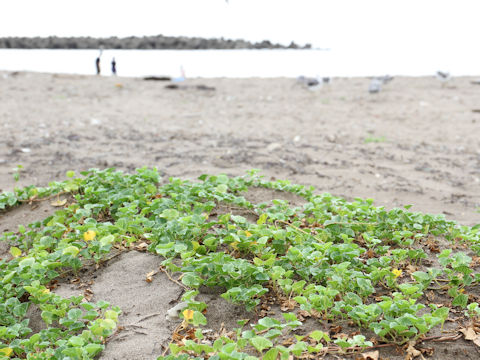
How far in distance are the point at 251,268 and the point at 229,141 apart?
4.57 meters

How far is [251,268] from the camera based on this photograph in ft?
6.74

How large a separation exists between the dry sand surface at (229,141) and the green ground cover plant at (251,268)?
0.12 m

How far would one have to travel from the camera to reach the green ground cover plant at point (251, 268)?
5.79ft

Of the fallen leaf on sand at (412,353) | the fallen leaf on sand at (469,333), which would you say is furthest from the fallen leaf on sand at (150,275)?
the fallen leaf on sand at (469,333)

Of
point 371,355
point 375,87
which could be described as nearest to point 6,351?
point 371,355

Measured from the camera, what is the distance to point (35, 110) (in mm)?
7992

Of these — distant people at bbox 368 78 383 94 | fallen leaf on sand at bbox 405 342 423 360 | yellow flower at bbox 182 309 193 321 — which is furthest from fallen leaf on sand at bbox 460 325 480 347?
distant people at bbox 368 78 383 94

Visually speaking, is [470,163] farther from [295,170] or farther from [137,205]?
[137,205]

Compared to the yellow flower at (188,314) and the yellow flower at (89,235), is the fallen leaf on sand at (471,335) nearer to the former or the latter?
the yellow flower at (188,314)

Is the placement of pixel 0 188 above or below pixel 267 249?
below

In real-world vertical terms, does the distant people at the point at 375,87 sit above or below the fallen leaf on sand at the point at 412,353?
above

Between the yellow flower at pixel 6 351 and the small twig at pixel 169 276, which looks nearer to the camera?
the yellow flower at pixel 6 351

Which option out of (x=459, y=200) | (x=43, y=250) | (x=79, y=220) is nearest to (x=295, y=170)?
(x=459, y=200)

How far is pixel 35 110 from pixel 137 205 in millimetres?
5941
